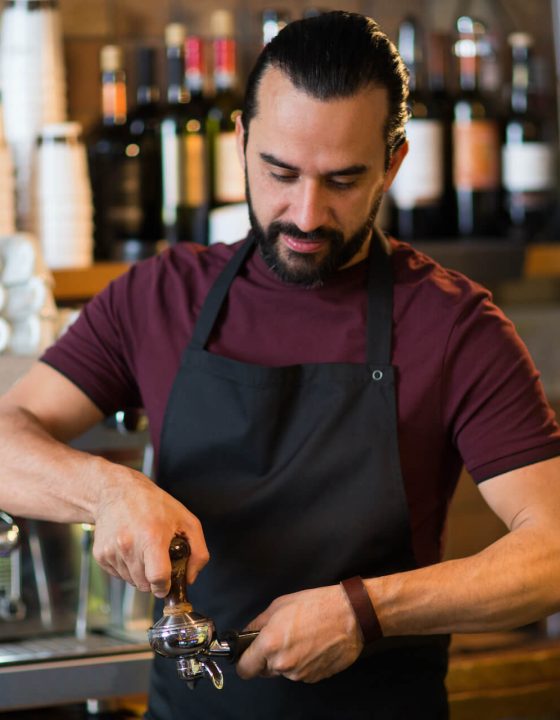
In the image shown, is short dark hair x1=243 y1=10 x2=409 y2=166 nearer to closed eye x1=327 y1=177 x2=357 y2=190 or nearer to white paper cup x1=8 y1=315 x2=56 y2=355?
closed eye x1=327 y1=177 x2=357 y2=190

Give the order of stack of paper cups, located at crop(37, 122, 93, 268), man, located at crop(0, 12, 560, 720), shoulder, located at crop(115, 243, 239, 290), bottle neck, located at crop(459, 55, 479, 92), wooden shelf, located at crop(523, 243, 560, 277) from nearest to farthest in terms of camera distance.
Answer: man, located at crop(0, 12, 560, 720), shoulder, located at crop(115, 243, 239, 290), stack of paper cups, located at crop(37, 122, 93, 268), wooden shelf, located at crop(523, 243, 560, 277), bottle neck, located at crop(459, 55, 479, 92)

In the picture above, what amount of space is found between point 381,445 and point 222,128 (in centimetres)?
100

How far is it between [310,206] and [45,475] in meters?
0.42

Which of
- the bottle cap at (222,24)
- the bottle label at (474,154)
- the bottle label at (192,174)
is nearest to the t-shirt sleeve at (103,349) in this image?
the bottle label at (192,174)

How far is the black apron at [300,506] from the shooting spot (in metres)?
1.41

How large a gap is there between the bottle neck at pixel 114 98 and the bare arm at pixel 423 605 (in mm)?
1172

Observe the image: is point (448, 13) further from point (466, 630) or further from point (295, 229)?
point (466, 630)

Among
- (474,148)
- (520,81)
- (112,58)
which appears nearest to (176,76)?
(112,58)

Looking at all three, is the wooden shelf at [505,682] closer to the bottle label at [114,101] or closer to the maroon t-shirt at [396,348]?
the maroon t-shirt at [396,348]

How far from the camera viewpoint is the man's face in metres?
1.36

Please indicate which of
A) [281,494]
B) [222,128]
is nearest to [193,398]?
[281,494]

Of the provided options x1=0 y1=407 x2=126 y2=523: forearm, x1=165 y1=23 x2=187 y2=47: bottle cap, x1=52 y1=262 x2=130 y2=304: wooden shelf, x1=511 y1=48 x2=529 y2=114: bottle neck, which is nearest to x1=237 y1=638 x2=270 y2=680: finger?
x1=0 y1=407 x2=126 y2=523: forearm

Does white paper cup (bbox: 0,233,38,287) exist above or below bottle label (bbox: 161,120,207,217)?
below

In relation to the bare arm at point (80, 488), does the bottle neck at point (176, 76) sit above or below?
above
